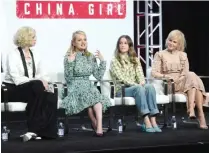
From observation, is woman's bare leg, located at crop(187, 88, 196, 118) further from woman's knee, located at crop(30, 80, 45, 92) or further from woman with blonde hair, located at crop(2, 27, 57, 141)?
woman's knee, located at crop(30, 80, 45, 92)

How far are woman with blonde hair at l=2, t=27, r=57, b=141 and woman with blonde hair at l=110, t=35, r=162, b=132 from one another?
922mm

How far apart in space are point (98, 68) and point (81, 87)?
1.08 ft

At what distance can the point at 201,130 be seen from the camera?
622cm

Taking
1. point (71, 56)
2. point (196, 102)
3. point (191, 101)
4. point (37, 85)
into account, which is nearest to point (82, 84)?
point (71, 56)

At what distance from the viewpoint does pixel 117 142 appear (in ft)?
17.4

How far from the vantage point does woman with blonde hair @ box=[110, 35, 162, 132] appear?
598 centimetres

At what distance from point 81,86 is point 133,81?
2.37ft

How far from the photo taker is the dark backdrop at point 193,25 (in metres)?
9.91

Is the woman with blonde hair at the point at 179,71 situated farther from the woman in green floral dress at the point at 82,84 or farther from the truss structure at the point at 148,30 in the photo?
the truss structure at the point at 148,30

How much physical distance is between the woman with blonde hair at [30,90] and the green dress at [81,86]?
0.77ft

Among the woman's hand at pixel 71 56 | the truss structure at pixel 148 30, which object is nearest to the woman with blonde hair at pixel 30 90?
the woman's hand at pixel 71 56

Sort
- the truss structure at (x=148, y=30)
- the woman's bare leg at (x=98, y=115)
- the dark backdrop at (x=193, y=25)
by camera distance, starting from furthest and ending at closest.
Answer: the dark backdrop at (x=193, y=25) → the truss structure at (x=148, y=30) → the woman's bare leg at (x=98, y=115)

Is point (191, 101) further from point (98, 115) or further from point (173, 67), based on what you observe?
point (98, 115)

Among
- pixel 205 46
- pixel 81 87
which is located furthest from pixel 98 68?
pixel 205 46
